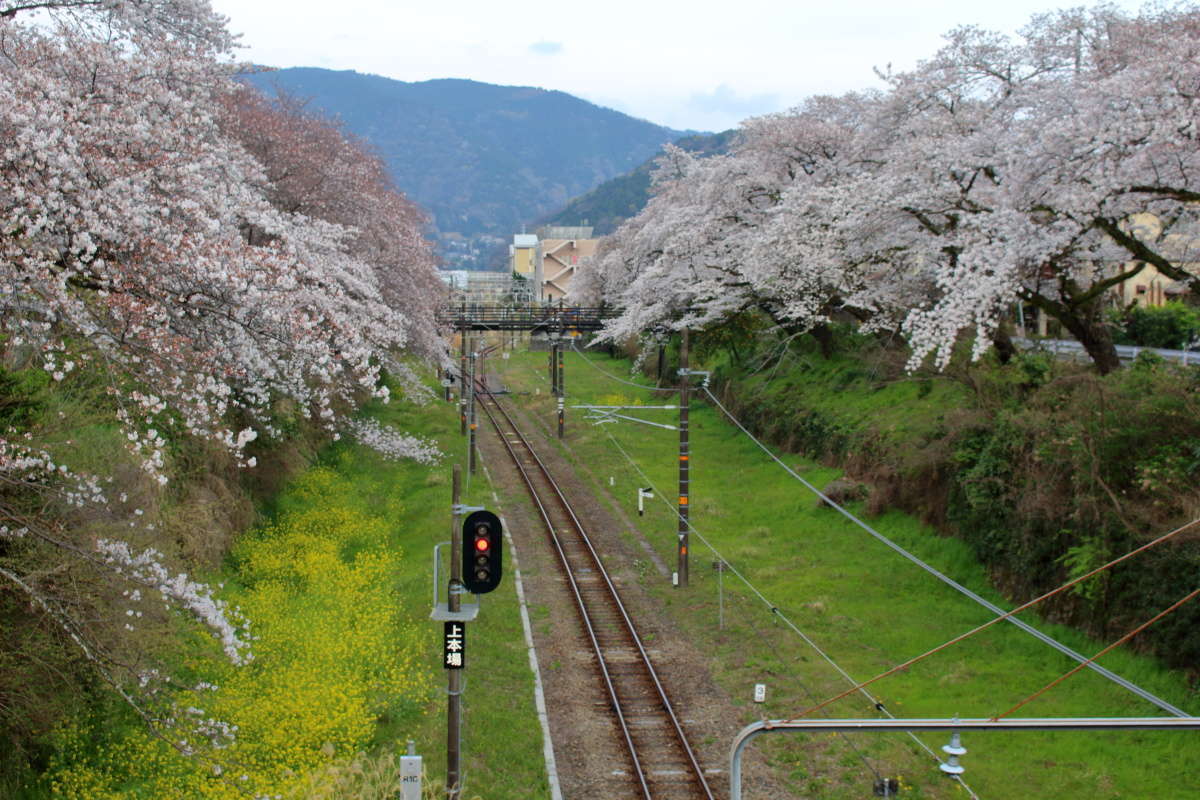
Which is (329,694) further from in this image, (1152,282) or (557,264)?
(557,264)

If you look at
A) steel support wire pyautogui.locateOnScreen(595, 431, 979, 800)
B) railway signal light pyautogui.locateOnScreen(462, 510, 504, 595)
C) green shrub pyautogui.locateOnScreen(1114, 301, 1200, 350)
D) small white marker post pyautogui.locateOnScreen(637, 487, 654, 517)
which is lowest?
steel support wire pyautogui.locateOnScreen(595, 431, 979, 800)

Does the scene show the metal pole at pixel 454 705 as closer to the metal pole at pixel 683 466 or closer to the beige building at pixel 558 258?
the metal pole at pixel 683 466

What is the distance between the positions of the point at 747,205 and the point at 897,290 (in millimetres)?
8924

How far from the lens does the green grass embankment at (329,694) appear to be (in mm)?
11906

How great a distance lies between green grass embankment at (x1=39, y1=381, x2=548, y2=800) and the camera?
39.1 feet

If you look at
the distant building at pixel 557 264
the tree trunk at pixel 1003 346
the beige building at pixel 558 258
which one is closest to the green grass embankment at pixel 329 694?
the tree trunk at pixel 1003 346

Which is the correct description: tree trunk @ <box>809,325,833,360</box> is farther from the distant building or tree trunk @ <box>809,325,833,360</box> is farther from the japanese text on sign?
the distant building

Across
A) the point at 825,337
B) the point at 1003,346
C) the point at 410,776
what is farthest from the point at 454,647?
the point at 825,337

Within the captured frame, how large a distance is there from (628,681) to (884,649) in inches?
182

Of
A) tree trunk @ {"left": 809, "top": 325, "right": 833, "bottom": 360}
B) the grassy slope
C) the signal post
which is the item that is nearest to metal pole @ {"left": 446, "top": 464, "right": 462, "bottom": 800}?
the signal post

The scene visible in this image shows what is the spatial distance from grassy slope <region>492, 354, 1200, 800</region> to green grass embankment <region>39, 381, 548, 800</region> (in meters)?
4.00

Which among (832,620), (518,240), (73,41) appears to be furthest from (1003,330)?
(518,240)

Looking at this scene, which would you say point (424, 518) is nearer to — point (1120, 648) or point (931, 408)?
point (931, 408)

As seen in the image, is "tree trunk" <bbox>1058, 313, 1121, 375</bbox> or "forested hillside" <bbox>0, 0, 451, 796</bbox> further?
"tree trunk" <bbox>1058, 313, 1121, 375</bbox>
